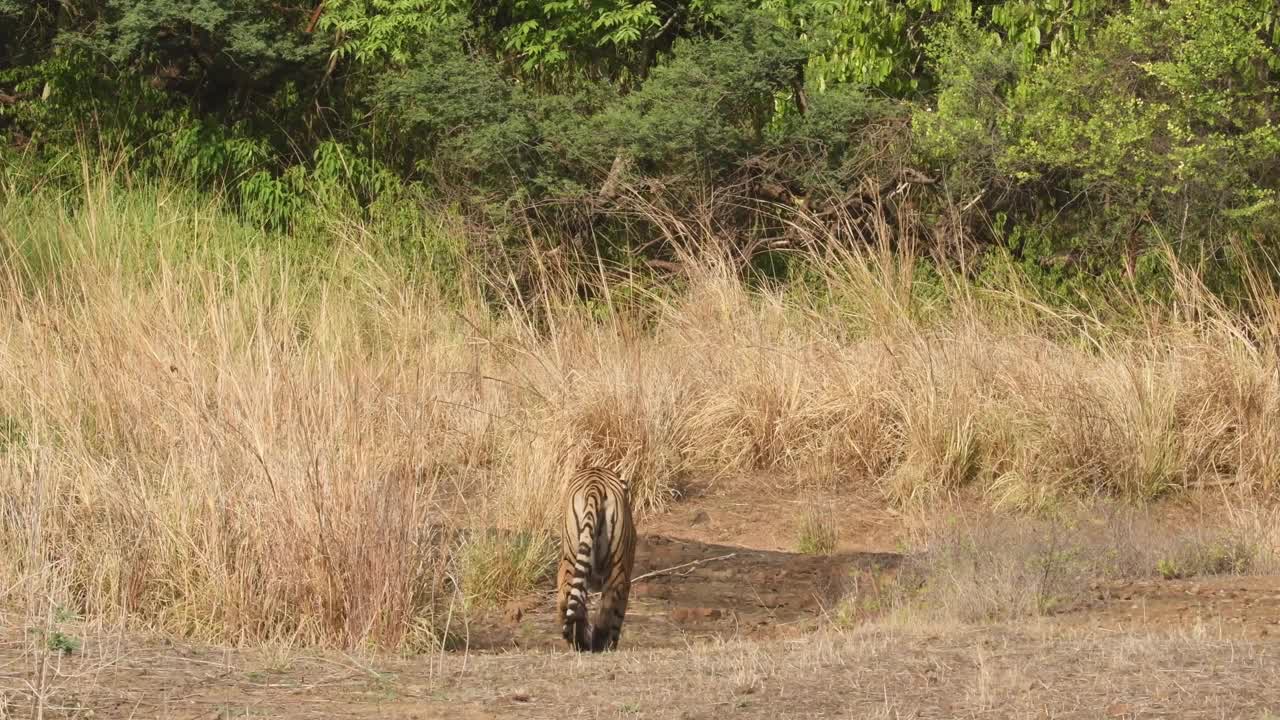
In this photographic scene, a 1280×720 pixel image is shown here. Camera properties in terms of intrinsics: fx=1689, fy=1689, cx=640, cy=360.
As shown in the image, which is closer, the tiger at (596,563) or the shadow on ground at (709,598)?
the tiger at (596,563)

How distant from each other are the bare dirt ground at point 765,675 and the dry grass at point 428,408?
559mm

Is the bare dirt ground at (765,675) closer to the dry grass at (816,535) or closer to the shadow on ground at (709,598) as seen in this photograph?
the shadow on ground at (709,598)

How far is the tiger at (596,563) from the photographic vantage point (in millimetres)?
6969

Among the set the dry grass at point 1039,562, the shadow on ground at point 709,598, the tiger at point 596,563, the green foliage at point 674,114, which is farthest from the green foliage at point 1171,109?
the tiger at point 596,563

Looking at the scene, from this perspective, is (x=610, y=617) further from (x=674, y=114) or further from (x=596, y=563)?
(x=674, y=114)

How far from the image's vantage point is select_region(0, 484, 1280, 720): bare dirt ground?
4742mm

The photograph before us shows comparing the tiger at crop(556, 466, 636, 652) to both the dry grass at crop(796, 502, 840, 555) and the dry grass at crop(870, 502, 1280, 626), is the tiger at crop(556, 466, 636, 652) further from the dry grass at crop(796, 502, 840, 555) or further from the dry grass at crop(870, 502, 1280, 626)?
the dry grass at crop(796, 502, 840, 555)

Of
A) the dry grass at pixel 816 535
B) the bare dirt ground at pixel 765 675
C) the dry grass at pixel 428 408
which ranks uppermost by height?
the dry grass at pixel 428 408

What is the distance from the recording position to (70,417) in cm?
852

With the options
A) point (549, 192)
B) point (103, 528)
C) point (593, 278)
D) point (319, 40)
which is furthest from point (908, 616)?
point (319, 40)

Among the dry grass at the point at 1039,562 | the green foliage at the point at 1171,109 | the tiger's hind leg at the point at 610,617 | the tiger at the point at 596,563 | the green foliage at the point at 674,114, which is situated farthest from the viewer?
the green foliage at the point at 674,114

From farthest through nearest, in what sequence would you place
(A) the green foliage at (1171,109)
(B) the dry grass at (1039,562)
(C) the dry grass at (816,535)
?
(A) the green foliage at (1171,109) < (C) the dry grass at (816,535) < (B) the dry grass at (1039,562)

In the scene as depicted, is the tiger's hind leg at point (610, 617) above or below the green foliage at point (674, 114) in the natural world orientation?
below

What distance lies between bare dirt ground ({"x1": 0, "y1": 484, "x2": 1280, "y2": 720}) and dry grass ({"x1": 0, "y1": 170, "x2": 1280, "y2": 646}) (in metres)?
0.56
